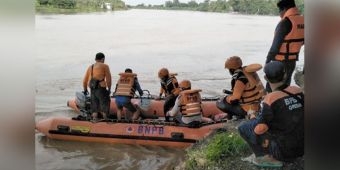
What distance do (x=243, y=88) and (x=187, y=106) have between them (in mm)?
694

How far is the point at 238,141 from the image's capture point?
309 centimetres

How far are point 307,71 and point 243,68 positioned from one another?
2124 millimetres

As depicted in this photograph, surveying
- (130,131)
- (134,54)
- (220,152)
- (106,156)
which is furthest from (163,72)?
(134,54)

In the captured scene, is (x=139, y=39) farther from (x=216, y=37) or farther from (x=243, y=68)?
(x=243, y=68)

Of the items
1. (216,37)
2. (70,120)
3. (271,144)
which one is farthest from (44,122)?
(216,37)

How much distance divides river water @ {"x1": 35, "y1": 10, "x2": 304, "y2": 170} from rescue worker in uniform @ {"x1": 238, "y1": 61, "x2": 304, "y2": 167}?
56.5 inches

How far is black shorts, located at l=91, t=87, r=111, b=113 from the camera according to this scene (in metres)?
4.89

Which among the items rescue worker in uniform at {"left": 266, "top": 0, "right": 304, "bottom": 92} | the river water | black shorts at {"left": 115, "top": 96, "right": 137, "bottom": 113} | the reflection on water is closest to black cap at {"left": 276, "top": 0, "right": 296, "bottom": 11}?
rescue worker in uniform at {"left": 266, "top": 0, "right": 304, "bottom": 92}

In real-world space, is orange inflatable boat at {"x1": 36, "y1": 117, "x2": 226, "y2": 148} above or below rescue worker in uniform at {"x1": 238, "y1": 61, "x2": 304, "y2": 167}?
below

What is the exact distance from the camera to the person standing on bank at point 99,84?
15.6 feet

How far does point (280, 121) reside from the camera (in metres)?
2.65

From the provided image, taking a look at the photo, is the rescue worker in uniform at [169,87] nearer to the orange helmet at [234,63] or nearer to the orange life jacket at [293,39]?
the orange helmet at [234,63]

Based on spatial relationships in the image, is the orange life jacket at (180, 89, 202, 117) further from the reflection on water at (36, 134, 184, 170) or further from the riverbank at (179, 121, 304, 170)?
the riverbank at (179, 121, 304, 170)

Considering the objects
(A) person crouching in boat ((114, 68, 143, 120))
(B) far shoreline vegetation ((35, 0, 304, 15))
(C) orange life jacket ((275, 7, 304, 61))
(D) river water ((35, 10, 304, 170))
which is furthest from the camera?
(A) person crouching in boat ((114, 68, 143, 120))
